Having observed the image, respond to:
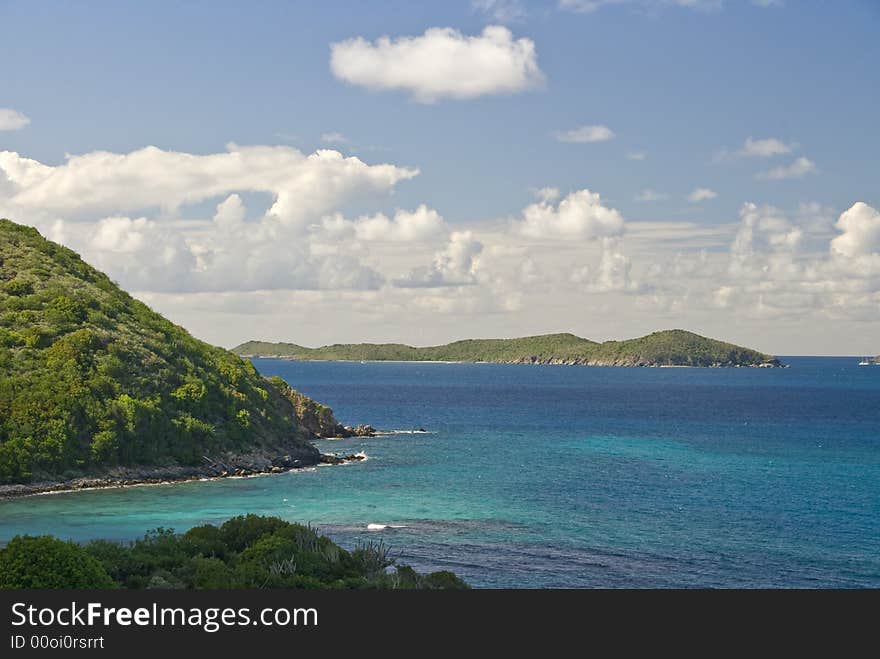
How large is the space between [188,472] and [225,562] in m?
46.3

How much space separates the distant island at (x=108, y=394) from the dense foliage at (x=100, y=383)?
122 millimetres

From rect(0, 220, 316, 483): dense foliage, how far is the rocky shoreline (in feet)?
3.97

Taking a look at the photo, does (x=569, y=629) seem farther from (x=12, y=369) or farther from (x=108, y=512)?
(x=12, y=369)

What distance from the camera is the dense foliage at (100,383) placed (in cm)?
7256

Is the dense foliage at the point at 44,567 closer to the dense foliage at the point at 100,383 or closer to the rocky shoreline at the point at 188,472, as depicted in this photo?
the rocky shoreline at the point at 188,472

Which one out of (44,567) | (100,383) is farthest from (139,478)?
(44,567)

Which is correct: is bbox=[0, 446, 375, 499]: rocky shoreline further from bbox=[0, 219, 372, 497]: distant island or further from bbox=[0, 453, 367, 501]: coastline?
bbox=[0, 219, 372, 497]: distant island

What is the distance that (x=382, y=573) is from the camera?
35.8 metres

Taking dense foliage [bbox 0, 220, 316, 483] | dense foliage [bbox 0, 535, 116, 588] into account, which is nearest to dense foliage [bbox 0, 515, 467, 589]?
dense foliage [bbox 0, 535, 116, 588]

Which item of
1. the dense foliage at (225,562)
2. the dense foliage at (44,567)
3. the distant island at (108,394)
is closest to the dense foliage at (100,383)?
the distant island at (108,394)

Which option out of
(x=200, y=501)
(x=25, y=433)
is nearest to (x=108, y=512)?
(x=200, y=501)

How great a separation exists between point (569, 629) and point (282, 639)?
6.62 metres

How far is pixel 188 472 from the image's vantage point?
79.5 meters

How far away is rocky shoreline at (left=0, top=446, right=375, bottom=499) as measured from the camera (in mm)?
68062
